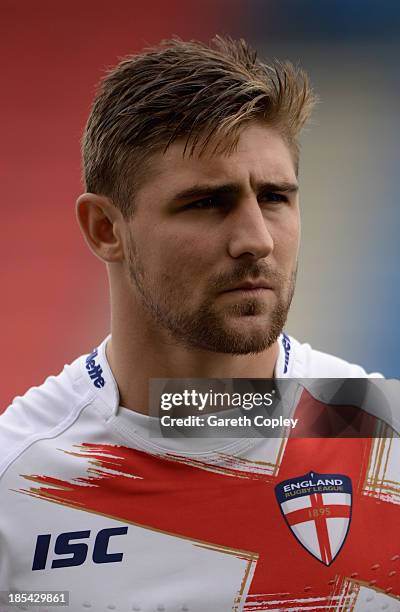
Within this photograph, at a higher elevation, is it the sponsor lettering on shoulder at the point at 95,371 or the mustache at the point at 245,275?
the mustache at the point at 245,275

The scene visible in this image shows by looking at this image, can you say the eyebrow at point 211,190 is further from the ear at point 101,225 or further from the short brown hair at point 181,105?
the ear at point 101,225

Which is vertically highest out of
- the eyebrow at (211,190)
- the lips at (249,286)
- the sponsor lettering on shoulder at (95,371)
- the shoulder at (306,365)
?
the eyebrow at (211,190)

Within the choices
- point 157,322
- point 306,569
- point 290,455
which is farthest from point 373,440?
point 157,322

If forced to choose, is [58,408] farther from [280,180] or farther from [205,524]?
[280,180]

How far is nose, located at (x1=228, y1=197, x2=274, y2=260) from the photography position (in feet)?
5.88

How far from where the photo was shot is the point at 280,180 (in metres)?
1.91

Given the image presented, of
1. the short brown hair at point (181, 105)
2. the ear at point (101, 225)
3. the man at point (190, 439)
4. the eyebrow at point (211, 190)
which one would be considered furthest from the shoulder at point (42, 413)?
the eyebrow at point (211, 190)

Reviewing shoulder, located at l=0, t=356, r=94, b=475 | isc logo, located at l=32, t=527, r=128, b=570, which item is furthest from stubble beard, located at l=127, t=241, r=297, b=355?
isc logo, located at l=32, t=527, r=128, b=570

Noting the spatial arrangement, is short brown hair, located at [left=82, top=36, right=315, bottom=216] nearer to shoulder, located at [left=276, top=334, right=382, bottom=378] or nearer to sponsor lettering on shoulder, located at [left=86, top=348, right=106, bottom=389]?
sponsor lettering on shoulder, located at [left=86, top=348, right=106, bottom=389]

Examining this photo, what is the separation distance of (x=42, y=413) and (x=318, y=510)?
795 mm

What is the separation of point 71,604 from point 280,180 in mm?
1182

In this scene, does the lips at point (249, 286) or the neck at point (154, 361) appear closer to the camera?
the lips at point (249, 286)

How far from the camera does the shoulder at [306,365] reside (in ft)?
7.28

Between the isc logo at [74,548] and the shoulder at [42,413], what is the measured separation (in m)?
0.24
